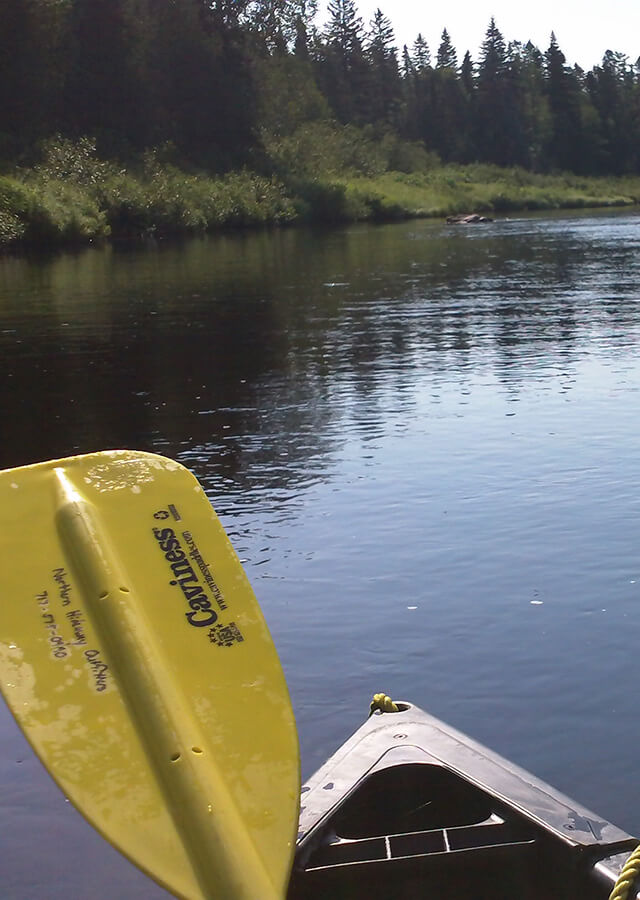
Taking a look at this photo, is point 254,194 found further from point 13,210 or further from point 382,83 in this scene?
point 382,83

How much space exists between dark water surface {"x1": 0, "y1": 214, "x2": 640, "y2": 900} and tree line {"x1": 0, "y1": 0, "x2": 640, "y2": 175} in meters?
40.4

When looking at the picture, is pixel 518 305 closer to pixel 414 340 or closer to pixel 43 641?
pixel 414 340

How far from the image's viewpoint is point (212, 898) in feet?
10.6

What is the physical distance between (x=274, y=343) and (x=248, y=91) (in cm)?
5659

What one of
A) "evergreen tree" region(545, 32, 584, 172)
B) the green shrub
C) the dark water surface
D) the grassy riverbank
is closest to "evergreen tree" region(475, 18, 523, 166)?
"evergreen tree" region(545, 32, 584, 172)

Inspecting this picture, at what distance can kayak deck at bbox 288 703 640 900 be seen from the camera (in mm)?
3387

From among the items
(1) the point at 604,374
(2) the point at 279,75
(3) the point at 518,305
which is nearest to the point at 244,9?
(2) the point at 279,75

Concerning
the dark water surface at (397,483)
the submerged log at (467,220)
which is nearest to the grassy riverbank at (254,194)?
the submerged log at (467,220)

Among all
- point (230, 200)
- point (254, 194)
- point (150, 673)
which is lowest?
point (150, 673)

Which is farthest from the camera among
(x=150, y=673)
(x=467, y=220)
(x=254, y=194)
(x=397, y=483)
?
(x=254, y=194)

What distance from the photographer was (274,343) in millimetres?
17797

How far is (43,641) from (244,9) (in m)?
74.3

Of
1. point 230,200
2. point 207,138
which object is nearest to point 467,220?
point 230,200

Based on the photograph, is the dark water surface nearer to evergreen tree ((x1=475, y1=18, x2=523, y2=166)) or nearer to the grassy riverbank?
the grassy riverbank
